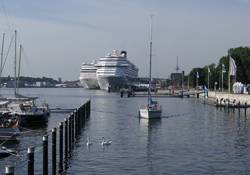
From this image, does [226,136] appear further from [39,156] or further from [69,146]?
[39,156]

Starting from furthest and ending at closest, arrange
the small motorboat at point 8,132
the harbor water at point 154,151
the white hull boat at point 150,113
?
the white hull boat at point 150,113
the small motorboat at point 8,132
the harbor water at point 154,151

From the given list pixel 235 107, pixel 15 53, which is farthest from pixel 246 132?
pixel 235 107

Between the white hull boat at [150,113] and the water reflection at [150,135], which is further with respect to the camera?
the white hull boat at [150,113]

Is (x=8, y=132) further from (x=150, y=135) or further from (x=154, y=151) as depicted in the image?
(x=150, y=135)

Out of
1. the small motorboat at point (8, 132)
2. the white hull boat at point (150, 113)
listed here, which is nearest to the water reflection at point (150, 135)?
the white hull boat at point (150, 113)

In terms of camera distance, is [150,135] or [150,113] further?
[150,113]

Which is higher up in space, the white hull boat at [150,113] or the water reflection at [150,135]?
→ the white hull boat at [150,113]

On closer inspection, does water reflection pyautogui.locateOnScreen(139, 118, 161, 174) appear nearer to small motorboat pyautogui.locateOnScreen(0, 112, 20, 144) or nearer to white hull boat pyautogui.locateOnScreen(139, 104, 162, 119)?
white hull boat pyautogui.locateOnScreen(139, 104, 162, 119)

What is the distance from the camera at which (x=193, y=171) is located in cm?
3328

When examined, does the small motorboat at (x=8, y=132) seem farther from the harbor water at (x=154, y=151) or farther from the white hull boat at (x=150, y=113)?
the white hull boat at (x=150, y=113)

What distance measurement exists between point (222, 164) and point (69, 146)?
1192 cm

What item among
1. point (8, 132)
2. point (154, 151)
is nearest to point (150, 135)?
point (154, 151)

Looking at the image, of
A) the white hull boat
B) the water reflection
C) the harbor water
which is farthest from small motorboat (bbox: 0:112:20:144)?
the white hull boat

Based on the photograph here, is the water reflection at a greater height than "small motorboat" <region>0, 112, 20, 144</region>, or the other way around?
"small motorboat" <region>0, 112, 20, 144</region>
